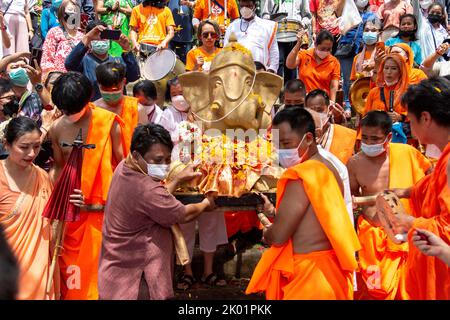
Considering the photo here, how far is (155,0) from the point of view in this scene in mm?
10641

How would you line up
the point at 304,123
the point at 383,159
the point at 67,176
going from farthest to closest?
the point at 383,159 → the point at 67,176 → the point at 304,123

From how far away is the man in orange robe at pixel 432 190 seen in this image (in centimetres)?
418

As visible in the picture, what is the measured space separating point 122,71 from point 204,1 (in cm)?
480

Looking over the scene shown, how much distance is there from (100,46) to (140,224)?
3609 millimetres

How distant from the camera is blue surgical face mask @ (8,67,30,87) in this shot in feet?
25.2

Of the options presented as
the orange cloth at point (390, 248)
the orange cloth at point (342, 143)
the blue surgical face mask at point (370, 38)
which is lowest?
the orange cloth at point (390, 248)

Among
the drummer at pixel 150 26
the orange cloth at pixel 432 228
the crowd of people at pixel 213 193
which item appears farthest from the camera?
the drummer at pixel 150 26

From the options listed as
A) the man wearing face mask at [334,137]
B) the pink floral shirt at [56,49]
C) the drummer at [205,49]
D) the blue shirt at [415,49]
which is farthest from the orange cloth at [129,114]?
the blue shirt at [415,49]

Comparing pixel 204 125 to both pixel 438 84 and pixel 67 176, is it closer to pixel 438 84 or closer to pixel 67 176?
pixel 67 176

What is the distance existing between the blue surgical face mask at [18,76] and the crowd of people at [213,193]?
1 cm

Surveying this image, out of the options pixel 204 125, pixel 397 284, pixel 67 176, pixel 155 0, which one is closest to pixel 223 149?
pixel 204 125

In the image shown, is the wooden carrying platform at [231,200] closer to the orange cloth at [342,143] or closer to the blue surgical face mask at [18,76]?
the orange cloth at [342,143]

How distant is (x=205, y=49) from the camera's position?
946 centimetres

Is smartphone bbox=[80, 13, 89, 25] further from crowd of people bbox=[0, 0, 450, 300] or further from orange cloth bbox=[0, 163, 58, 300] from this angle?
orange cloth bbox=[0, 163, 58, 300]
